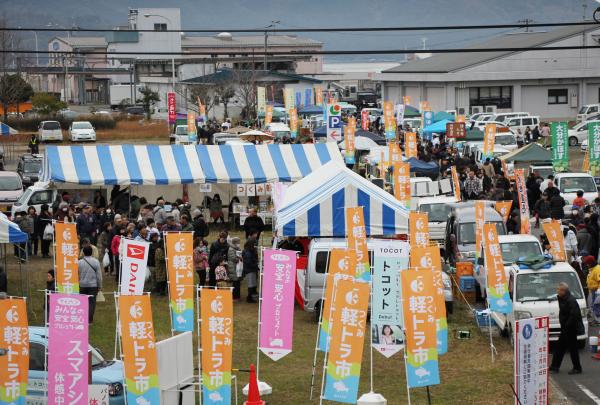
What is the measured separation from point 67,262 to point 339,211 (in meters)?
5.60

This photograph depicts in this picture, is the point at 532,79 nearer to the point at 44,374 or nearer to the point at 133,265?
the point at 133,265

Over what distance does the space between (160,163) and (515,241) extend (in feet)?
40.0

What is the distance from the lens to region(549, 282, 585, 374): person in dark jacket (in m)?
15.1

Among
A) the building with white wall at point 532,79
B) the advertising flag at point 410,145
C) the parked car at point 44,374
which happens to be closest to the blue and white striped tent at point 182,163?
the advertising flag at point 410,145

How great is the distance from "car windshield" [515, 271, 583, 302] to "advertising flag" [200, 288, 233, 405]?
6.12m

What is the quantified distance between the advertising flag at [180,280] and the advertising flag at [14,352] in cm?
442

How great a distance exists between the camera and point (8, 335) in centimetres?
1211

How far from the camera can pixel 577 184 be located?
3034 cm

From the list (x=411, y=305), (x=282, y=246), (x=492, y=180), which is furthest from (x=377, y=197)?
(x=492, y=180)

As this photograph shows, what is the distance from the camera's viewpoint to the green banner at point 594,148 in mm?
33219

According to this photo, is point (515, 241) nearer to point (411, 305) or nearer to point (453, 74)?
point (411, 305)

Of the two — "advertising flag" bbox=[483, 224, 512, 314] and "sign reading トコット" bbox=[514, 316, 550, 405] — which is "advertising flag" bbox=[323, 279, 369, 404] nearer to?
"sign reading トコット" bbox=[514, 316, 550, 405]

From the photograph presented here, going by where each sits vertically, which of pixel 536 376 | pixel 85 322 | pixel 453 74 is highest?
pixel 453 74

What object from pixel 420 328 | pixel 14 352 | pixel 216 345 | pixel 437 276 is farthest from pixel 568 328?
pixel 14 352
